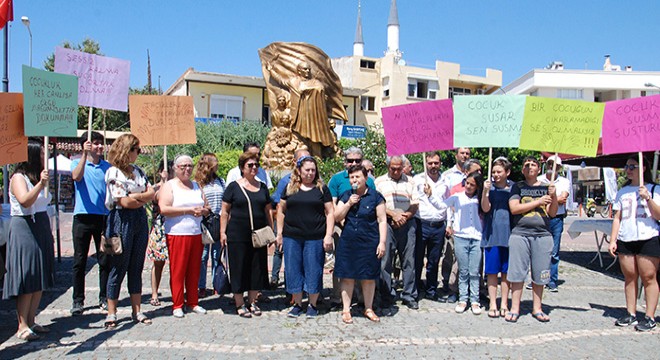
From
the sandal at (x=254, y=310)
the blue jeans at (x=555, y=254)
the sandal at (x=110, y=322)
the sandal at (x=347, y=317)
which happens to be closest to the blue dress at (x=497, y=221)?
the sandal at (x=347, y=317)

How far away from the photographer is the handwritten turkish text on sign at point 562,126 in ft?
18.6

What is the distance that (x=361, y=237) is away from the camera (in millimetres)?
5496

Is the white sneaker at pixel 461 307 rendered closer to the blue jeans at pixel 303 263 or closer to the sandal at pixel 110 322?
the blue jeans at pixel 303 263

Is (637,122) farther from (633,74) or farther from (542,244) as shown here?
(633,74)

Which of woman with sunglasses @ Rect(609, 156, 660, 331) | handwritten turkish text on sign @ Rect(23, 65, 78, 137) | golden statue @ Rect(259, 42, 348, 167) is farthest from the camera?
golden statue @ Rect(259, 42, 348, 167)

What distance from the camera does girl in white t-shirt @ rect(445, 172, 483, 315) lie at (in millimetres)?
5867

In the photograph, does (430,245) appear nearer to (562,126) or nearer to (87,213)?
(562,126)

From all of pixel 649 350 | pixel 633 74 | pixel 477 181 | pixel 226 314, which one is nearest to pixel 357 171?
pixel 477 181

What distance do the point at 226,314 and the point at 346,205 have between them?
175 cm

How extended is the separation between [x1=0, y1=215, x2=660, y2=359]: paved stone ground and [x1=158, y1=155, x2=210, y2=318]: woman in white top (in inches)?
17.9

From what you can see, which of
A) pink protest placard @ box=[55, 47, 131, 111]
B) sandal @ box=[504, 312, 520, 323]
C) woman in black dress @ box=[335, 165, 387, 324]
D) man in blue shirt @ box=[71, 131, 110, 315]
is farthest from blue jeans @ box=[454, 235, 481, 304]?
pink protest placard @ box=[55, 47, 131, 111]

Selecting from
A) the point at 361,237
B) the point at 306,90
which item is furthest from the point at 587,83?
the point at 361,237

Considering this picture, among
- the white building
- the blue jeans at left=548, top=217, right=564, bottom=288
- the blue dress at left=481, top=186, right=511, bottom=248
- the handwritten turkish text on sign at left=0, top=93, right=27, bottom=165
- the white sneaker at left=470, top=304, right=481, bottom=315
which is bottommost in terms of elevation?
the white sneaker at left=470, top=304, right=481, bottom=315

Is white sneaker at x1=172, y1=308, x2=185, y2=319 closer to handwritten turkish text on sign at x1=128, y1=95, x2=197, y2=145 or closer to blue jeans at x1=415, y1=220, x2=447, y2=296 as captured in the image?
handwritten turkish text on sign at x1=128, y1=95, x2=197, y2=145
